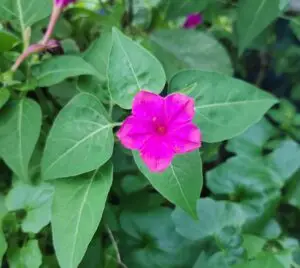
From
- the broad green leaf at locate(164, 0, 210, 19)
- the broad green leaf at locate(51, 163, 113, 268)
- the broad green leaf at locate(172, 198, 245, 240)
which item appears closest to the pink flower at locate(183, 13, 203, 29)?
the broad green leaf at locate(164, 0, 210, 19)

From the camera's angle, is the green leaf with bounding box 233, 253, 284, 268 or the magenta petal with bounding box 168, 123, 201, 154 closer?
the magenta petal with bounding box 168, 123, 201, 154

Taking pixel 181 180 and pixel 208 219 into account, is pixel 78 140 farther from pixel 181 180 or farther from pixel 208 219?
pixel 208 219

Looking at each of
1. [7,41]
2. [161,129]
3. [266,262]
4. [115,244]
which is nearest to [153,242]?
[115,244]

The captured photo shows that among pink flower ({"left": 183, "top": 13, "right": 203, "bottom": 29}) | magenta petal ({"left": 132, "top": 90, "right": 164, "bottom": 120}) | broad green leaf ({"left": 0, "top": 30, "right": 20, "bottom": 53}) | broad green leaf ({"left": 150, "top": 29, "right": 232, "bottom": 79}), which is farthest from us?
pink flower ({"left": 183, "top": 13, "right": 203, "bottom": 29})

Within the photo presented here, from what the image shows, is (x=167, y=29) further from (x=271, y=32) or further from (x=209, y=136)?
(x=209, y=136)

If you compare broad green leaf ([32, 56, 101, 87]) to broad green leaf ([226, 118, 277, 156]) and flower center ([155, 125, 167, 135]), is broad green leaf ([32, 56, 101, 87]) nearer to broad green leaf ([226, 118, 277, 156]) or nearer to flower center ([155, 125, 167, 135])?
flower center ([155, 125, 167, 135])

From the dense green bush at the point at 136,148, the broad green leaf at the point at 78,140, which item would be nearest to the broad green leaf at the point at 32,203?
the dense green bush at the point at 136,148

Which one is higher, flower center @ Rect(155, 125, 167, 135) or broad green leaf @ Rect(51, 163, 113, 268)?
flower center @ Rect(155, 125, 167, 135)
